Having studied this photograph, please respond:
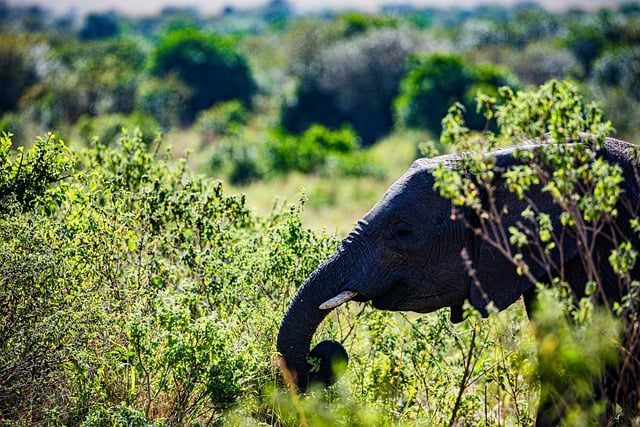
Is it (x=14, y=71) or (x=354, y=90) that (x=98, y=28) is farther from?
(x=354, y=90)

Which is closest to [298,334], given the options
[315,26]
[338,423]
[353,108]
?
[338,423]

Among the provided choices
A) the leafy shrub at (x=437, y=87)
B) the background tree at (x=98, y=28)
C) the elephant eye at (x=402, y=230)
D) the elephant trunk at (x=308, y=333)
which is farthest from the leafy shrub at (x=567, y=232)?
the background tree at (x=98, y=28)

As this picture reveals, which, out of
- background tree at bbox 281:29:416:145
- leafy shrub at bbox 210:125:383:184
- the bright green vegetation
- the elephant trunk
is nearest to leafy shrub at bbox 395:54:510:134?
background tree at bbox 281:29:416:145

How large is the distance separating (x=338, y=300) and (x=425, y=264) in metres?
0.57

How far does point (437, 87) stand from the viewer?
39.9m

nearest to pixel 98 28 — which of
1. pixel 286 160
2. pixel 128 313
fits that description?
pixel 286 160

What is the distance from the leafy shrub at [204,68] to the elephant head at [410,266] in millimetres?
50561

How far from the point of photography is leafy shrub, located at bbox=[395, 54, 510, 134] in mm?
38875

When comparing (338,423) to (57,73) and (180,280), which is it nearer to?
(180,280)

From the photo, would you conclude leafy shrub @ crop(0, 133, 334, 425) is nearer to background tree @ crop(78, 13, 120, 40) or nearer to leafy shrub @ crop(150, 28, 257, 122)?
leafy shrub @ crop(150, 28, 257, 122)

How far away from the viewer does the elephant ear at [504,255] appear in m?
5.20

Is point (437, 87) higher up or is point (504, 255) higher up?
point (504, 255)

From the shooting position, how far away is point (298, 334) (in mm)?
5613

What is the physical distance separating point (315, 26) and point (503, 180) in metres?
59.0
